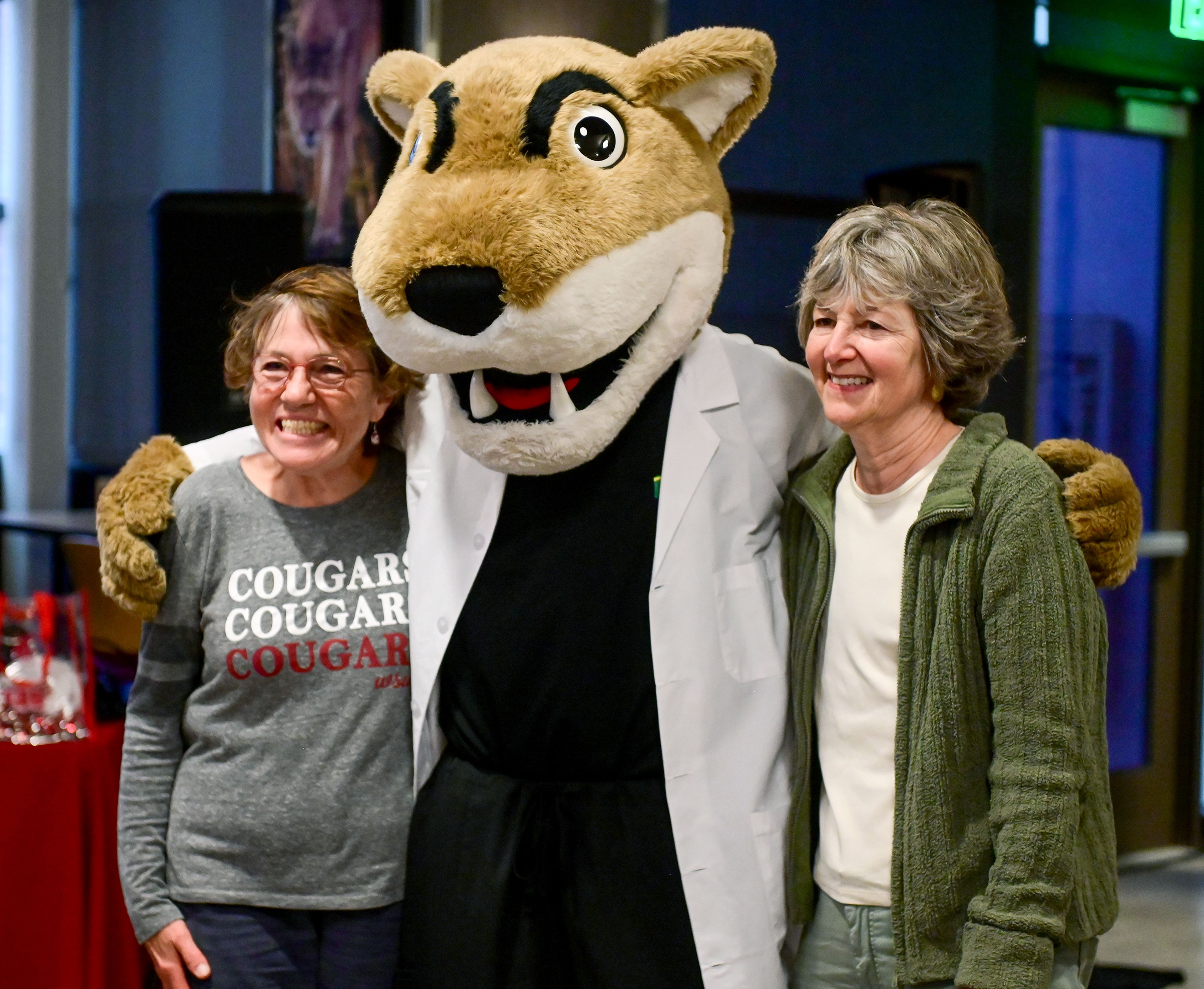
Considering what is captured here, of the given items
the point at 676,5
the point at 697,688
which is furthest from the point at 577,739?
the point at 676,5

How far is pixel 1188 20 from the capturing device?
2.55 m

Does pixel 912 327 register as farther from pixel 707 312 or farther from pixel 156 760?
pixel 156 760

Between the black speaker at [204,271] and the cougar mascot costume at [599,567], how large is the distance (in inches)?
61.3

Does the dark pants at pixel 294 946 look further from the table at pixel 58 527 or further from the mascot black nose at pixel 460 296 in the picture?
the table at pixel 58 527

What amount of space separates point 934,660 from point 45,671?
5.43 ft

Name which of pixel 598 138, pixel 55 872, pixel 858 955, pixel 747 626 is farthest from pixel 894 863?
pixel 55 872

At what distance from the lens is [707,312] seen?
5.75ft

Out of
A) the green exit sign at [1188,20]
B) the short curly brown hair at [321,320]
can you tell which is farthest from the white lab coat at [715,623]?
the green exit sign at [1188,20]

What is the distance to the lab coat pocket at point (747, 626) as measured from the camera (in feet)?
5.43

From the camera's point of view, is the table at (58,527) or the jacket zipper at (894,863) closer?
the jacket zipper at (894,863)

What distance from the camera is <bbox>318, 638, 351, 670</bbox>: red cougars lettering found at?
1725 millimetres

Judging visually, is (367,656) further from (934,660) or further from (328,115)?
(328,115)

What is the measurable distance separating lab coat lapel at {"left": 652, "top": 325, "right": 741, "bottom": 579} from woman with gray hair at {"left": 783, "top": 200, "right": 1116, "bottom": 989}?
14 cm

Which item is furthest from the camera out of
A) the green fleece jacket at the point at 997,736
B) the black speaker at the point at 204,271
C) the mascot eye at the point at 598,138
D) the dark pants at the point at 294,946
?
the black speaker at the point at 204,271
